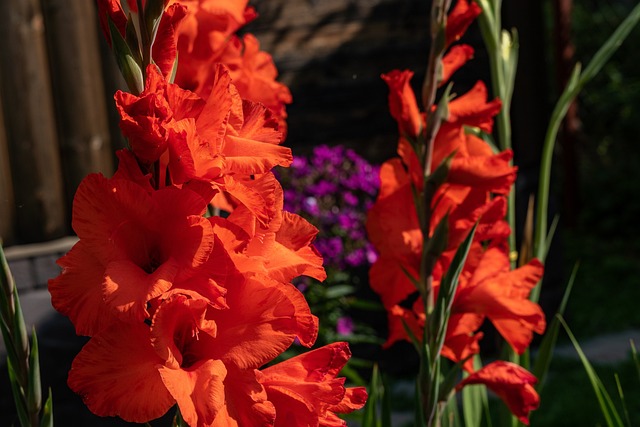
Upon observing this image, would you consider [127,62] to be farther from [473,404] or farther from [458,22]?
[473,404]

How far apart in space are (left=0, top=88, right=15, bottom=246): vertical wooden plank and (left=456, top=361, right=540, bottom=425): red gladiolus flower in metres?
2.37

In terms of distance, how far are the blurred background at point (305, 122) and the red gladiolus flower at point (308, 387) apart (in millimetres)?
1724

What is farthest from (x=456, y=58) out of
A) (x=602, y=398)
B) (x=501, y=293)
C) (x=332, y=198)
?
(x=332, y=198)

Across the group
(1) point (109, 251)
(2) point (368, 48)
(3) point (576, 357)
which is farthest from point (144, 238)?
(3) point (576, 357)

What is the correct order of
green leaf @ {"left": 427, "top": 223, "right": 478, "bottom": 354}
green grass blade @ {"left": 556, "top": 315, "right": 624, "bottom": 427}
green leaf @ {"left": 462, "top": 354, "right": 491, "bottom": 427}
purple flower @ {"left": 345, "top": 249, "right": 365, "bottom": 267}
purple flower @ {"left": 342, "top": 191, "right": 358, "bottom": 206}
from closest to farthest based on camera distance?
green leaf @ {"left": 427, "top": 223, "right": 478, "bottom": 354}
green grass blade @ {"left": 556, "top": 315, "right": 624, "bottom": 427}
green leaf @ {"left": 462, "top": 354, "right": 491, "bottom": 427}
purple flower @ {"left": 345, "top": 249, "right": 365, "bottom": 267}
purple flower @ {"left": 342, "top": 191, "right": 358, "bottom": 206}

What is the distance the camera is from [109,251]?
65 cm

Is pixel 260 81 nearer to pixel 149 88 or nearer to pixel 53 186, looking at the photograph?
pixel 149 88

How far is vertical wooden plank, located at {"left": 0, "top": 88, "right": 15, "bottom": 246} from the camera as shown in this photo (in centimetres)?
304

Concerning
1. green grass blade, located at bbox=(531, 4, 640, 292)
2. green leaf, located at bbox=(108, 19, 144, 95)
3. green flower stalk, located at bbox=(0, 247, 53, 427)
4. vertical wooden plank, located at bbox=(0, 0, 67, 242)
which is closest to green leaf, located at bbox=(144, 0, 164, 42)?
green leaf, located at bbox=(108, 19, 144, 95)

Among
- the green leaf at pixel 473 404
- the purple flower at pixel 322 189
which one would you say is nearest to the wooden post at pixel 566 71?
the purple flower at pixel 322 189

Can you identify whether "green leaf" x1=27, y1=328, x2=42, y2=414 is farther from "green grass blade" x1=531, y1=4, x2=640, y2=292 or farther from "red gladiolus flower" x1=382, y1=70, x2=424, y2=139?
"green grass blade" x1=531, y1=4, x2=640, y2=292

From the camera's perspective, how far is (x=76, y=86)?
3115 millimetres

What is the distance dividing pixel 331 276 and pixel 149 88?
93.6 inches

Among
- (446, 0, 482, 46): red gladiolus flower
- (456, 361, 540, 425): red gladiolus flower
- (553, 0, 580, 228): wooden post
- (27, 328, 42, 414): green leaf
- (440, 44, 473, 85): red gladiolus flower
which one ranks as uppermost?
(446, 0, 482, 46): red gladiolus flower
